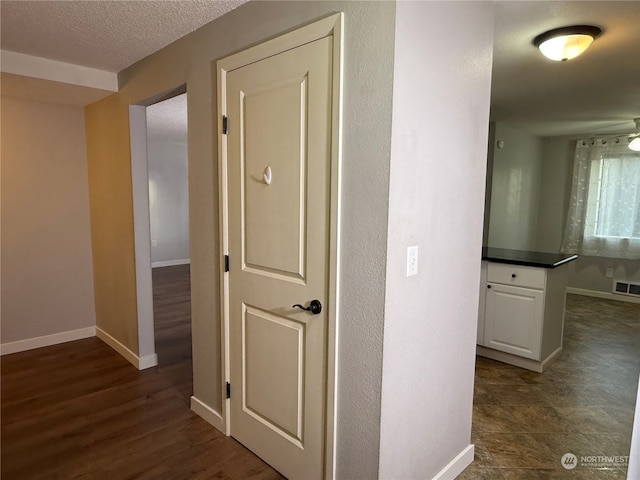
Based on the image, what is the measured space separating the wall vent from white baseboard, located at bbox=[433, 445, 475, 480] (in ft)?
15.7

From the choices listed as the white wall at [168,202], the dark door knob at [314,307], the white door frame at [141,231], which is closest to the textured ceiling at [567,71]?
the dark door knob at [314,307]

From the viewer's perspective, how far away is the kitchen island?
300 cm

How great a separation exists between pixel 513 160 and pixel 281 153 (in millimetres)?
4365

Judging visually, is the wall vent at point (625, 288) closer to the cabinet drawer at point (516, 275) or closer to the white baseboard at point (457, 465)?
the cabinet drawer at point (516, 275)

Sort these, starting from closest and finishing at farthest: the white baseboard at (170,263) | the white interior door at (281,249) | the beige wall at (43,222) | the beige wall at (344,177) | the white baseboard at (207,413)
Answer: the beige wall at (344,177)
the white interior door at (281,249)
the white baseboard at (207,413)
the beige wall at (43,222)
the white baseboard at (170,263)

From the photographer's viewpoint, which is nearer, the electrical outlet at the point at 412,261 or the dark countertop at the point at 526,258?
the electrical outlet at the point at 412,261

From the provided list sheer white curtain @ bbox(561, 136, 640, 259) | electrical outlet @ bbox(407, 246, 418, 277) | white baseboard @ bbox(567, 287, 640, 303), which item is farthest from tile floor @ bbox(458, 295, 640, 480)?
sheer white curtain @ bbox(561, 136, 640, 259)

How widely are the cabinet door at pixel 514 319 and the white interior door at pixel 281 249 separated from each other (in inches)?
83.6

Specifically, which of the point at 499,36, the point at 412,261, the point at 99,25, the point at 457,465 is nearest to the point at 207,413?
the point at 457,465

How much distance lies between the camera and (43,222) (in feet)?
11.5

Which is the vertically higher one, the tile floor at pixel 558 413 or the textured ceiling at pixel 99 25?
the textured ceiling at pixel 99 25

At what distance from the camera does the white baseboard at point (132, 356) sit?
3121 mm

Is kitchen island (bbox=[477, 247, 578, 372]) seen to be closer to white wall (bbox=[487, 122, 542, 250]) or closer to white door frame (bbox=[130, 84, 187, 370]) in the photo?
white wall (bbox=[487, 122, 542, 250])

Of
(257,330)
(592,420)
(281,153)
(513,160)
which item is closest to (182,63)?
(281,153)
